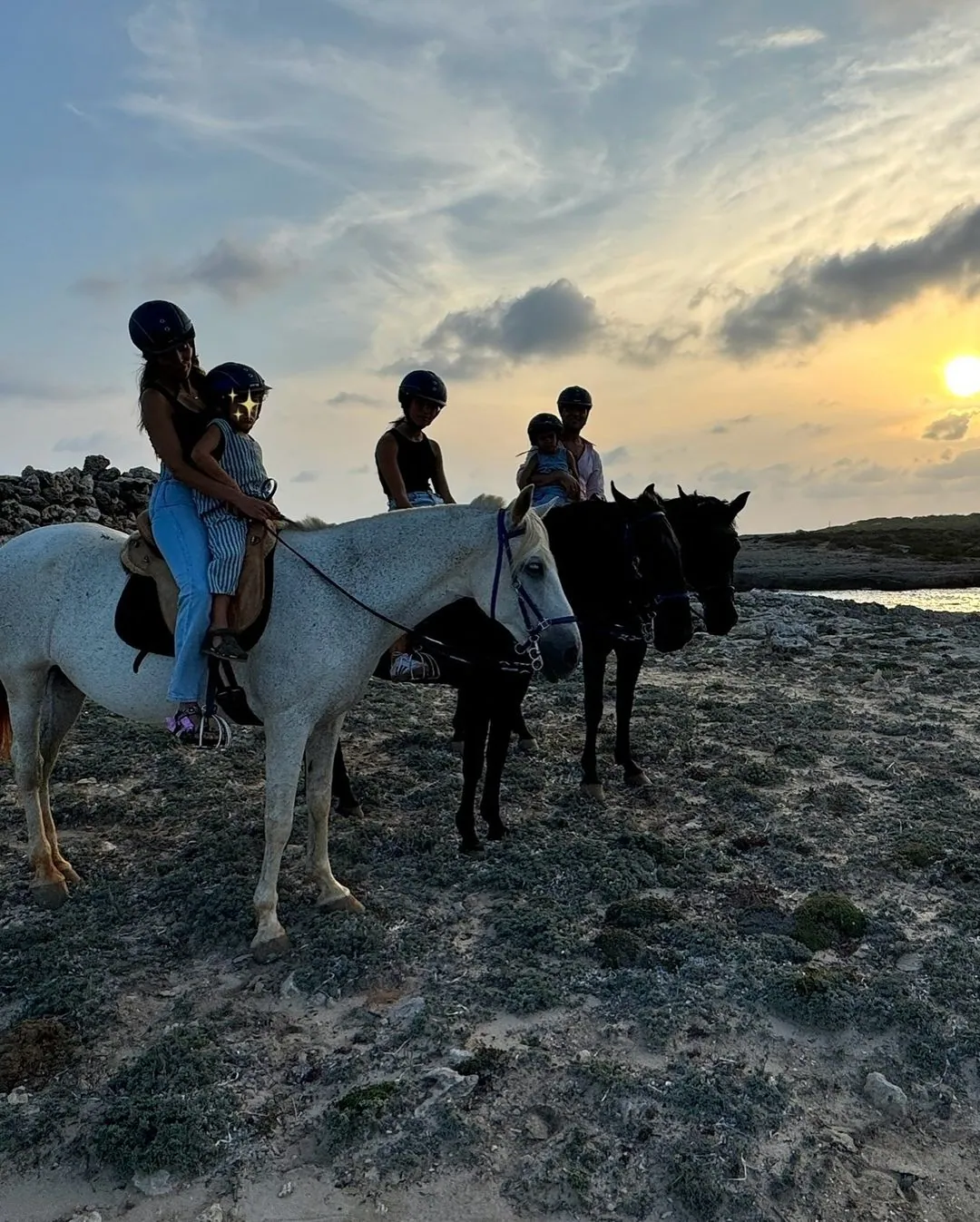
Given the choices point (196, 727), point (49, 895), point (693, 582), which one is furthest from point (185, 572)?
point (693, 582)

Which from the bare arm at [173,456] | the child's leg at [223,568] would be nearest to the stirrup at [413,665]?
the child's leg at [223,568]

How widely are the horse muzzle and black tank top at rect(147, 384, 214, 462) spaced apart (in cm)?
217

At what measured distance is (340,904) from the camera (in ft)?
15.3

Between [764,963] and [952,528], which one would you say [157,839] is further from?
[952,528]

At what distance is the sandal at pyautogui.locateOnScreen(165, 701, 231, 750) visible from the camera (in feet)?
14.1

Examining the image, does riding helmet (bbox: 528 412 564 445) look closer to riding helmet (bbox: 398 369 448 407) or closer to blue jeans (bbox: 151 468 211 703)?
riding helmet (bbox: 398 369 448 407)

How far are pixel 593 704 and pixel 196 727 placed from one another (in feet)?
11.5

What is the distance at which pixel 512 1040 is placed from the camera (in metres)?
3.55

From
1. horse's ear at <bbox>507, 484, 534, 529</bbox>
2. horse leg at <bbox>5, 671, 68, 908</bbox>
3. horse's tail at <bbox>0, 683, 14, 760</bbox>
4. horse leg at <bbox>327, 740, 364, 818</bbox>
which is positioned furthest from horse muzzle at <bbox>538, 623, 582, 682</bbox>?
horse's tail at <bbox>0, 683, 14, 760</bbox>

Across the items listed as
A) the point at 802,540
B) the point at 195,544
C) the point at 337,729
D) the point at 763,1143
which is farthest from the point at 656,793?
the point at 802,540

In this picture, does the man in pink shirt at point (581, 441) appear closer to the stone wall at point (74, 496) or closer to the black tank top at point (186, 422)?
the black tank top at point (186, 422)

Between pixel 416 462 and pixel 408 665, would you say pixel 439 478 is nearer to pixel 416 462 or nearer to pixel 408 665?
pixel 416 462

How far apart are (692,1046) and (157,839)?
411 centimetres

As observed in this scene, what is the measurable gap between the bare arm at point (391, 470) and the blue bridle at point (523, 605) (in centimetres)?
174
